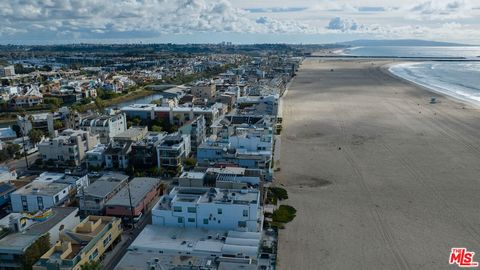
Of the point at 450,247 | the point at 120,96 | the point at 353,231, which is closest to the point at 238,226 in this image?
the point at 353,231

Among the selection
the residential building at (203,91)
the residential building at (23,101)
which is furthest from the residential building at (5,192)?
the residential building at (23,101)

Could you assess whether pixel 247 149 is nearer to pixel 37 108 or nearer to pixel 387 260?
pixel 387 260

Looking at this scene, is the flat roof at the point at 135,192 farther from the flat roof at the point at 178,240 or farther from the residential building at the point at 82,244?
the flat roof at the point at 178,240

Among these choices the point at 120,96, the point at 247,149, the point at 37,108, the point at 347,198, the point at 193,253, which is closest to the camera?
the point at 193,253

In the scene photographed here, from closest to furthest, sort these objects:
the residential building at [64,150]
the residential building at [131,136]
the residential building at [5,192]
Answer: the residential building at [5,192] → the residential building at [64,150] → the residential building at [131,136]

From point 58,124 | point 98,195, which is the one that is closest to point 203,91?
point 58,124

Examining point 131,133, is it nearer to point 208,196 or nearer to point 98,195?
point 98,195
